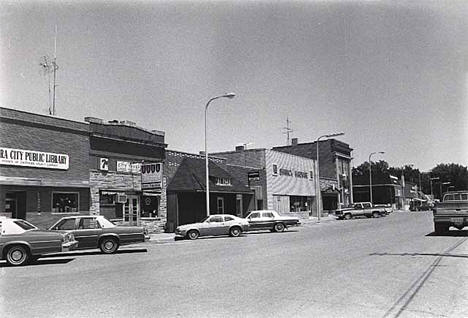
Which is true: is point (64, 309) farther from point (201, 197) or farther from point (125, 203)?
point (201, 197)

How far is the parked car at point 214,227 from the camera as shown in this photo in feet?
81.2

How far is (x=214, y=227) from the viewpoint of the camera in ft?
83.7

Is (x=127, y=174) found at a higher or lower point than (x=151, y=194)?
higher

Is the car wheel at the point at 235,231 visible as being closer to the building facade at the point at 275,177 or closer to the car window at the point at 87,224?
the car window at the point at 87,224

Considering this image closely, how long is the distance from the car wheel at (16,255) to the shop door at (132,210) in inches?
529

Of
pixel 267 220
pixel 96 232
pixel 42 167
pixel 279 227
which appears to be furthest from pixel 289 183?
pixel 96 232

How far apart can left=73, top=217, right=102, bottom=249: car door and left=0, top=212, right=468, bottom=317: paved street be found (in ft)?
6.93

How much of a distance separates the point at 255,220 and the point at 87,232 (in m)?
13.0

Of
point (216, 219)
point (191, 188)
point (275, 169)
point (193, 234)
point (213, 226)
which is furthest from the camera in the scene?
point (275, 169)

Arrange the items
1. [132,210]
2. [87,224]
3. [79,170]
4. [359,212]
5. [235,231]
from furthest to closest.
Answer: [359,212], [132,210], [235,231], [79,170], [87,224]

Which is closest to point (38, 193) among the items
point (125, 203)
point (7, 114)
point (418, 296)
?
point (7, 114)

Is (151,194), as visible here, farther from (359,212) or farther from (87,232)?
(359,212)

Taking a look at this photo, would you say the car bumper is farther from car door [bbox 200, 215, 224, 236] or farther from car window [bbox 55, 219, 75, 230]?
car door [bbox 200, 215, 224, 236]

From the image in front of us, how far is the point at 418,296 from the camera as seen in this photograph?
8.25 meters
